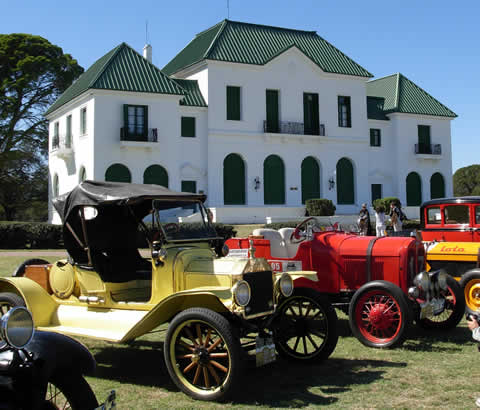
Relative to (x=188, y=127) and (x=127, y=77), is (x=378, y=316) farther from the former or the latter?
(x=188, y=127)

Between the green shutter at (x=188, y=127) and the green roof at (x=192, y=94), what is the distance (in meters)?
0.94

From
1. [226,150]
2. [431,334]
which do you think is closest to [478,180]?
[226,150]

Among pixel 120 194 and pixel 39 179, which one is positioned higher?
pixel 39 179

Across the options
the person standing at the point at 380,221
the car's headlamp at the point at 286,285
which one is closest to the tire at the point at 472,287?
the car's headlamp at the point at 286,285

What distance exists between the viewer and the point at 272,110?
36.8 metres

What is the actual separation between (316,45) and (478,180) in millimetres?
47708

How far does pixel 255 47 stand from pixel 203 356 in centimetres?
3358

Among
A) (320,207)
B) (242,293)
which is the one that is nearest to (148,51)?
(320,207)

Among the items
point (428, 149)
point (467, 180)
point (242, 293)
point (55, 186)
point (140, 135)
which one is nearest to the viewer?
point (242, 293)

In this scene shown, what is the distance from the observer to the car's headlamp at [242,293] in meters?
5.67

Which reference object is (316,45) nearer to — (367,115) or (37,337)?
(367,115)

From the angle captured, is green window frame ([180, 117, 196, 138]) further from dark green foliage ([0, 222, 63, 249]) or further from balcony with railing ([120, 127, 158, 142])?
dark green foliage ([0, 222, 63, 249])

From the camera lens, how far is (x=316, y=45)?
1583 inches

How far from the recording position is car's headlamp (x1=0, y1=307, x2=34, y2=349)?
3334 millimetres
